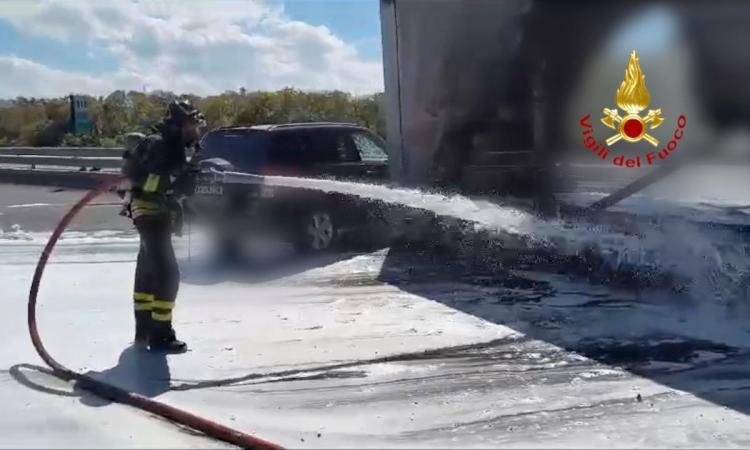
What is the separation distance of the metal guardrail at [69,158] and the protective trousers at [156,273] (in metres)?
16.5

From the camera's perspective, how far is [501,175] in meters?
9.15

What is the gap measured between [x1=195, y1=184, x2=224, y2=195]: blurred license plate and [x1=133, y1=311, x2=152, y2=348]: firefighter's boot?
448cm

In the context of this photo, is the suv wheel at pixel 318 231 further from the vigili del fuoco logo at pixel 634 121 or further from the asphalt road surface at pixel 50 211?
the vigili del fuoco logo at pixel 634 121

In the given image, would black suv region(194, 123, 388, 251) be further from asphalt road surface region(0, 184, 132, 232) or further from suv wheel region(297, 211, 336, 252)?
asphalt road surface region(0, 184, 132, 232)

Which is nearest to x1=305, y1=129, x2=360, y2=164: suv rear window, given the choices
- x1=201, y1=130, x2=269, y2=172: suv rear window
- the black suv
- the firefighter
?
the black suv

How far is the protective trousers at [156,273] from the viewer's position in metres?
6.02

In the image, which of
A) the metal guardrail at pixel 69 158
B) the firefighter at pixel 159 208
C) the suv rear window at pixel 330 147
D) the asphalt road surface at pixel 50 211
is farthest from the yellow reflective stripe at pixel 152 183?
the metal guardrail at pixel 69 158

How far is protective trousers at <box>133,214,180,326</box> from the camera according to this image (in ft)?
19.7

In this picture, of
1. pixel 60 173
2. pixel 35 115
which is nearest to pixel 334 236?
pixel 60 173

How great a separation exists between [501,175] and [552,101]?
4.05ft

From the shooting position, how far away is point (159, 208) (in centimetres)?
605

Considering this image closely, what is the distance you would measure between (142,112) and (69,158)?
581 centimetres

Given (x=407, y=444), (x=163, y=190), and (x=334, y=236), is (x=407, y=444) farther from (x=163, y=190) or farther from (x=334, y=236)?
(x=334, y=236)

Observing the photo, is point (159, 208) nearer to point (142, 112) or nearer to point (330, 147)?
point (330, 147)
